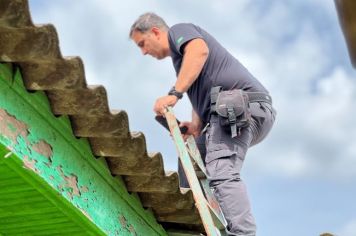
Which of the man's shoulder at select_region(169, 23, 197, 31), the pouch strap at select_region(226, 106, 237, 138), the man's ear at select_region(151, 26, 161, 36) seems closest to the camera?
the pouch strap at select_region(226, 106, 237, 138)

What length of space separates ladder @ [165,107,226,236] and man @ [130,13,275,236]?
0.07 m

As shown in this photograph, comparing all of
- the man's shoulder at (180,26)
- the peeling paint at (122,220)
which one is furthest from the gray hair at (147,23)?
the peeling paint at (122,220)

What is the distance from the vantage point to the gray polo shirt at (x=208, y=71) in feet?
11.7

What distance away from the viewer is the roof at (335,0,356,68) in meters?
0.31

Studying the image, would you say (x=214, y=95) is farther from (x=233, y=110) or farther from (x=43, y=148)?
(x=43, y=148)

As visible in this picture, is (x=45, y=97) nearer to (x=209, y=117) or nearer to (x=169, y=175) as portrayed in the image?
(x=169, y=175)

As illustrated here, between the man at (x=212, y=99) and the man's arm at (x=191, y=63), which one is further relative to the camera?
the man's arm at (x=191, y=63)

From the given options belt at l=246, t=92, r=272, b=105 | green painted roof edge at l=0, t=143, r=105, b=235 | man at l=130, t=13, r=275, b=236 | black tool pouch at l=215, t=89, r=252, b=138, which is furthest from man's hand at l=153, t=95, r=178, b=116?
green painted roof edge at l=0, t=143, r=105, b=235

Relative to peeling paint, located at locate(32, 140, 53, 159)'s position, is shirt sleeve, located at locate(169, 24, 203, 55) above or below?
above

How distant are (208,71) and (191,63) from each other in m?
0.23

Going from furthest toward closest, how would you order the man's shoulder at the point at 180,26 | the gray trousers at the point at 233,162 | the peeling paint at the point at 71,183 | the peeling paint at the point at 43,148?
the man's shoulder at the point at 180,26
the gray trousers at the point at 233,162
the peeling paint at the point at 71,183
the peeling paint at the point at 43,148

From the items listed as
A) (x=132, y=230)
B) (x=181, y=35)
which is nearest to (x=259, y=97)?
(x=181, y=35)

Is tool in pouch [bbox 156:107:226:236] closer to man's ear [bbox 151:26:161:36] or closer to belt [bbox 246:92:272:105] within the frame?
belt [bbox 246:92:272:105]

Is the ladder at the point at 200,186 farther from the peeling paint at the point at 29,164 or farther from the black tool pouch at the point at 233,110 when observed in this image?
the peeling paint at the point at 29,164
